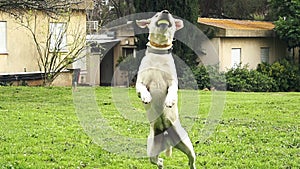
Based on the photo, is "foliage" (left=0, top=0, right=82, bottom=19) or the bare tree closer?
"foliage" (left=0, top=0, right=82, bottom=19)

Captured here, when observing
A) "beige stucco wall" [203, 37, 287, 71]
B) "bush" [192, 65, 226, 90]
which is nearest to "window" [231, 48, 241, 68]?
"beige stucco wall" [203, 37, 287, 71]

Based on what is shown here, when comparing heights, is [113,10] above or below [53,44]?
above

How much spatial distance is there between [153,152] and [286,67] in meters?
22.3

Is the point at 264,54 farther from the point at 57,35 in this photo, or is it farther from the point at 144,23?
the point at 144,23

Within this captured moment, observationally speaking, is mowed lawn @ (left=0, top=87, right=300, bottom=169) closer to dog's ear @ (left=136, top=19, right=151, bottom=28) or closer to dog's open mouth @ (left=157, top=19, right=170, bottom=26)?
dog's ear @ (left=136, top=19, right=151, bottom=28)

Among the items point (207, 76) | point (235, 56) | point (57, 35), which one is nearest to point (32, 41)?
point (57, 35)

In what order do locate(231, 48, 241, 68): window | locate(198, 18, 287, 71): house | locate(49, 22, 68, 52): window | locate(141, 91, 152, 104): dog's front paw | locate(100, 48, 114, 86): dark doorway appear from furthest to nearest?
locate(100, 48, 114, 86): dark doorway → locate(231, 48, 241, 68): window → locate(198, 18, 287, 71): house → locate(49, 22, 68, 52): window → locate(141, 91, 152, 104): dog's front paw

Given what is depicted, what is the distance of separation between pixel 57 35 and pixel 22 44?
150cm

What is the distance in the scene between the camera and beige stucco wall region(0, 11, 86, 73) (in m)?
24.5

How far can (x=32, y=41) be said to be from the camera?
2541cm

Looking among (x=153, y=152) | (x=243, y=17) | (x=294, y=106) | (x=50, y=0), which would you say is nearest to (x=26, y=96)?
(x=50, y=0)

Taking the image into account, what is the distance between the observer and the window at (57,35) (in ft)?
82.5

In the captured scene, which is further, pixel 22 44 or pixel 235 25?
pixel 235 25

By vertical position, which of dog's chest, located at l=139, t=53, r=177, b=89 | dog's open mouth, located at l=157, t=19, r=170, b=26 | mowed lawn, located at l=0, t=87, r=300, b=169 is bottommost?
mowed lawn, located at l=0, t=87, r=300, b=169
